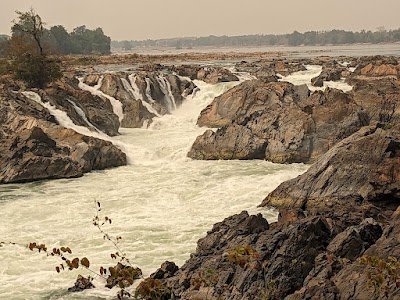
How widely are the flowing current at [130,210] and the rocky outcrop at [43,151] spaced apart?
0.72 meters

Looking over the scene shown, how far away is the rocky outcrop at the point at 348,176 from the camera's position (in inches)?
720

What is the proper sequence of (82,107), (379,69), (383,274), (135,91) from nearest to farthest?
(383,274) → (82,107) → (135,91) → (379,69)

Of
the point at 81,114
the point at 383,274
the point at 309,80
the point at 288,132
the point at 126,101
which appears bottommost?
the point at 288,132

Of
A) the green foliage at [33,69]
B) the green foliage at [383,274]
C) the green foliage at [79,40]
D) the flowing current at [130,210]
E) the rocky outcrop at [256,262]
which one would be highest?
the green foliage at [79,40]

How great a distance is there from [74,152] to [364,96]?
1882cm

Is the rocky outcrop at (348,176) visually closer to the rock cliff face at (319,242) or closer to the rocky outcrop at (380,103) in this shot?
the rock cliff face at (319,242)

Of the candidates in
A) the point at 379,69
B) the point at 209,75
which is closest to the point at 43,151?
the point at 209,75

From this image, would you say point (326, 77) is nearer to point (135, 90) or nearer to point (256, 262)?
point (135, 90)

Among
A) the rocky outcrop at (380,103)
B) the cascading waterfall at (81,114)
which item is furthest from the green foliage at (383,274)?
the cascading waterfall at (81,114)

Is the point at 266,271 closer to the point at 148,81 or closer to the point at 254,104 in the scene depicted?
the point at 254,104

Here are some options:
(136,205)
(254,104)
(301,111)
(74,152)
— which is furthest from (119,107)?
(136,205)

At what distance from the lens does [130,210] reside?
2161cm

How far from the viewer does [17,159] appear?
89.2ft

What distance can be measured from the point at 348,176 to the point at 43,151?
1622cm
